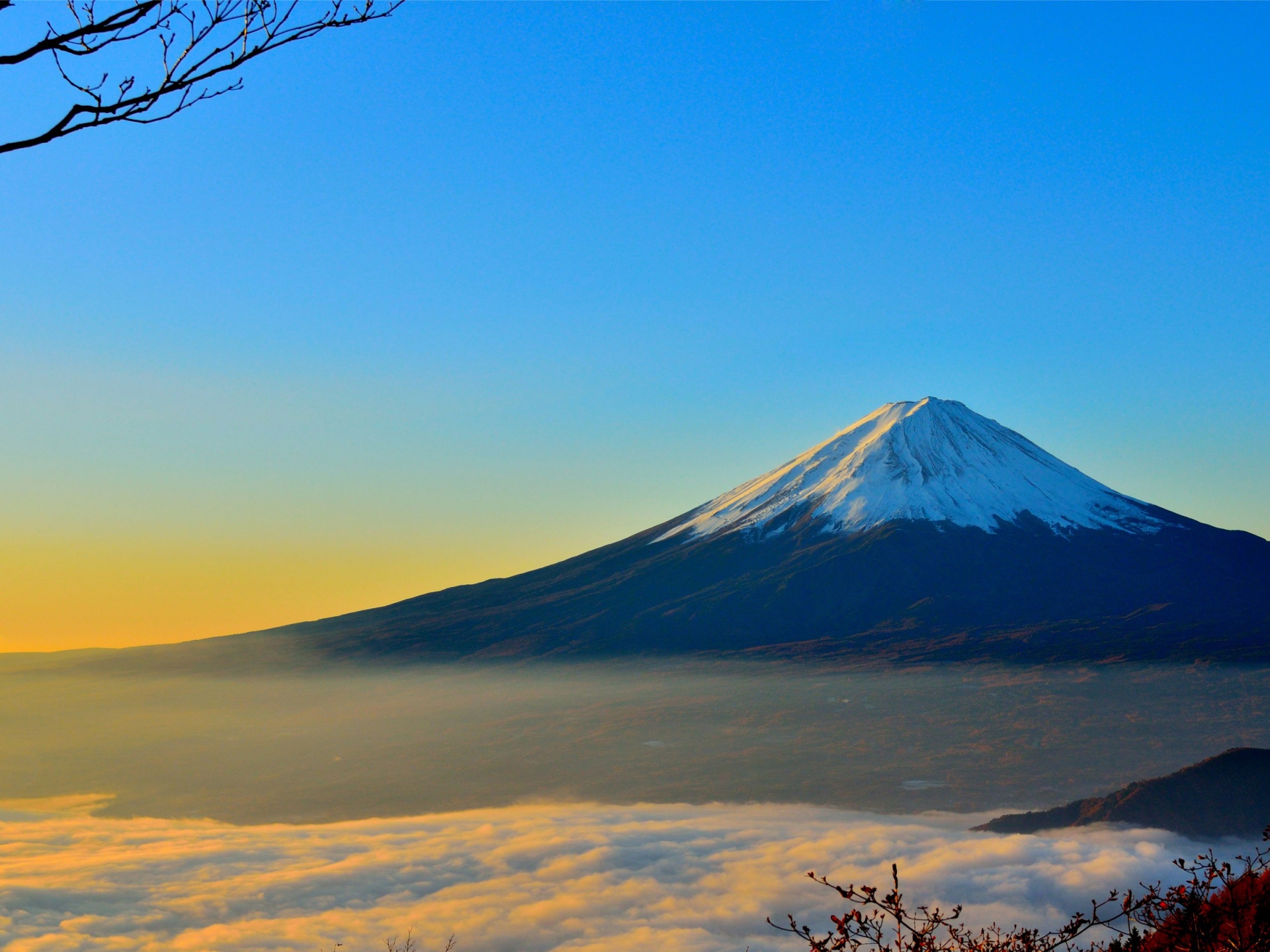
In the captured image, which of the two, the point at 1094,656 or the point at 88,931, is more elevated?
the point at 1094,656

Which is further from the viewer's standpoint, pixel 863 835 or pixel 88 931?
pixel 863 835

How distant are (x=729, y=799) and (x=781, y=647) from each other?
41.3 meters

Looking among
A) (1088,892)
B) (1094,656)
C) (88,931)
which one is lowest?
(1088,892)

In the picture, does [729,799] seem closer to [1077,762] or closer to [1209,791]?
[1077,762]

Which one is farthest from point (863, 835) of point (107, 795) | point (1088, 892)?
point (107, 795)

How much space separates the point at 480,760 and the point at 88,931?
6921 cm

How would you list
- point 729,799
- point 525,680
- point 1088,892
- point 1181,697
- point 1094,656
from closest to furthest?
point 1088,892 → point 729,799 → point 1181,697 → point 1094,656 → point 525,680

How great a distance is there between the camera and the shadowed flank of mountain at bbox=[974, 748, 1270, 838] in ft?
385

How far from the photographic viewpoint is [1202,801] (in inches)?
4754

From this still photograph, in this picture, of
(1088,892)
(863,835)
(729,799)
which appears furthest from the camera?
(729,799)

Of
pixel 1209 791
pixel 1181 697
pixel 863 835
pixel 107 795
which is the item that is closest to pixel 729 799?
pixel 863 835

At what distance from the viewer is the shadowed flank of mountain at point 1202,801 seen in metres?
118

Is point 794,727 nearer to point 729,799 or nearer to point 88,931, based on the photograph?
point 729,799

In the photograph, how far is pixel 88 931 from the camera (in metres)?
122
